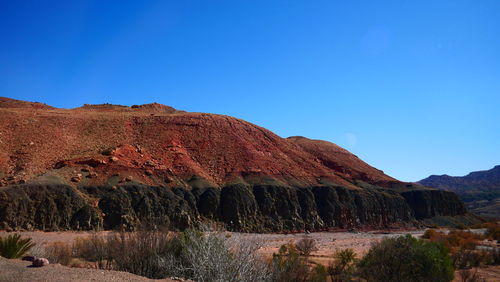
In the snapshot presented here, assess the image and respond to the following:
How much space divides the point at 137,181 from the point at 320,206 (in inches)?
970

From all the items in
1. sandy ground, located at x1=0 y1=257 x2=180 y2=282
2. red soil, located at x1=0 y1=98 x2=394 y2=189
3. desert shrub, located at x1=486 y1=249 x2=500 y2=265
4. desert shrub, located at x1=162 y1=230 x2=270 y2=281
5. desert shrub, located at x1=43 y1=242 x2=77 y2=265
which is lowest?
desert shrub, located at x1=486 y1=249 x2=500 y2=265

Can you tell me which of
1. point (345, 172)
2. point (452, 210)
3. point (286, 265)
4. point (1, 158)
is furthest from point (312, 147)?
point (286, 265)

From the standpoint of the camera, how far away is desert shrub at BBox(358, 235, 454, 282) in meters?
12.3

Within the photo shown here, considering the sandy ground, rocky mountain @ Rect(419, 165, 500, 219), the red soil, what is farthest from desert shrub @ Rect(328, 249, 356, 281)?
rocky mountain @ Rect(419, 165, 500, 219)

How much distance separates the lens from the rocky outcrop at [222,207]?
31.4m

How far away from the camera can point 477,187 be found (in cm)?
15038

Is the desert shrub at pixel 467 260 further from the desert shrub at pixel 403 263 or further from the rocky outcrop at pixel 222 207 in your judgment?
the rocky outcrop at pixel 222 207

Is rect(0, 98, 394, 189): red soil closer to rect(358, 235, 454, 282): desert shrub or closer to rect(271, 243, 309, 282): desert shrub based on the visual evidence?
rect(271, 243, 309, 282): desert shrub

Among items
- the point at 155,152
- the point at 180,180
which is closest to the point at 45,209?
the point at 180,180

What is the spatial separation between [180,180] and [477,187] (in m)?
152

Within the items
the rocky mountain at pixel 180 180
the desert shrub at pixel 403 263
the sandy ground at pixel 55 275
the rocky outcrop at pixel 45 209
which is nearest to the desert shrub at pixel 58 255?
the sandy ground at pixel 55 275

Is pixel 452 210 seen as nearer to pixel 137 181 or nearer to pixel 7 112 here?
pixel 137 181

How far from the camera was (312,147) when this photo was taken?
225 ft

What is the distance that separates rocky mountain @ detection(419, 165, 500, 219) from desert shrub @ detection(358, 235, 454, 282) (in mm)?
94183
